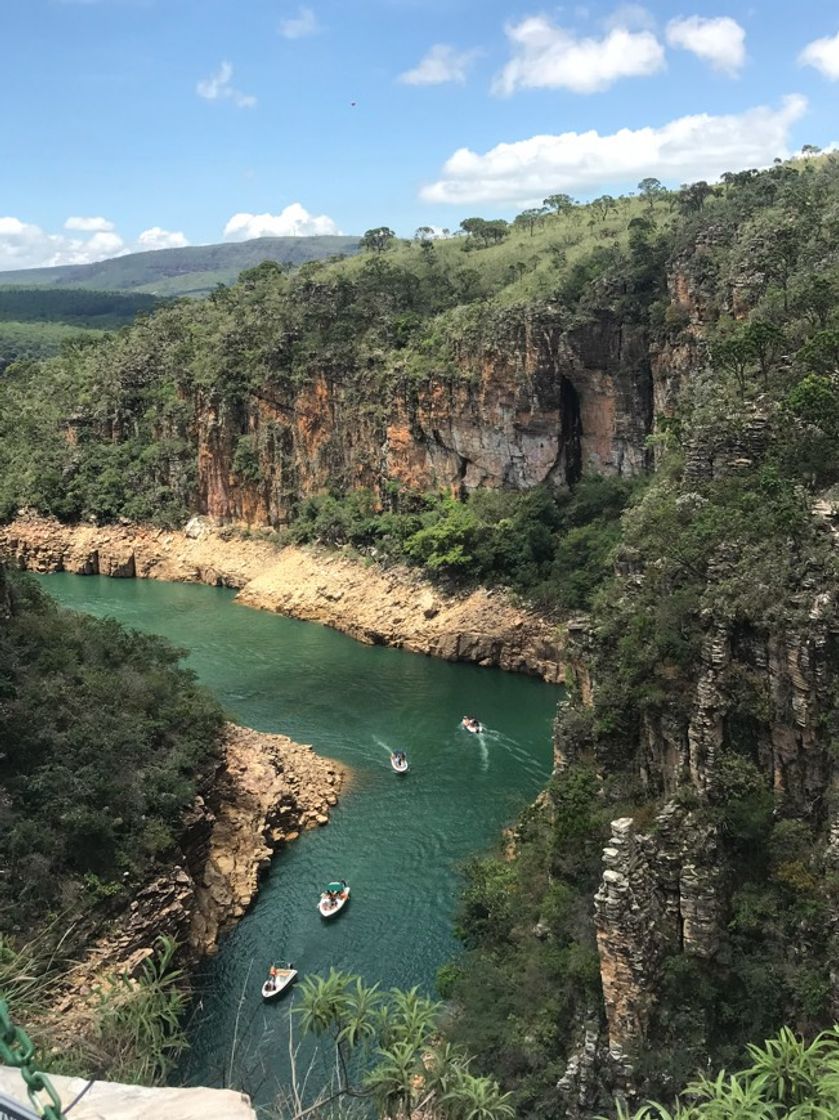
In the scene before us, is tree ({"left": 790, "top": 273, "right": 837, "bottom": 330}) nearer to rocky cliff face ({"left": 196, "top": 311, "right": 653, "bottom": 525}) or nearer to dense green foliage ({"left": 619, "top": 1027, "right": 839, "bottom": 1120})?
rocky cliff face ({"left": 196, "top": 311, "right": 653, "bottom": 525})

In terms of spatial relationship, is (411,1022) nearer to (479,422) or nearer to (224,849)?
(224,849)

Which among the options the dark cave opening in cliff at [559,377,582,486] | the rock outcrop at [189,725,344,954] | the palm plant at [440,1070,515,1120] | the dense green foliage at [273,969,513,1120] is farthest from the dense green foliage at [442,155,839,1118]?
the dark cave opening in cliff at [559,377,582,486]

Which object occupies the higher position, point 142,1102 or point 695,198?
point 695,198

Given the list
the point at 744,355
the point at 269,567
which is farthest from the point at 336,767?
the point at 269,567

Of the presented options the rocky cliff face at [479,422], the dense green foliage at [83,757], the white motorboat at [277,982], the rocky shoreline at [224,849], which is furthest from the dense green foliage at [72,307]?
the white motorboat at [277,982]

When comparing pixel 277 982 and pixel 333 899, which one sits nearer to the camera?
pixel 277 982

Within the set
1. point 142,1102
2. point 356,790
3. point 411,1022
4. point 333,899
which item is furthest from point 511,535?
point 142,1102

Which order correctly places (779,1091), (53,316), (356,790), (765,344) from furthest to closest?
1. (53,316)
2. (356,790)
3. (765,344)
4. (779,1091)
